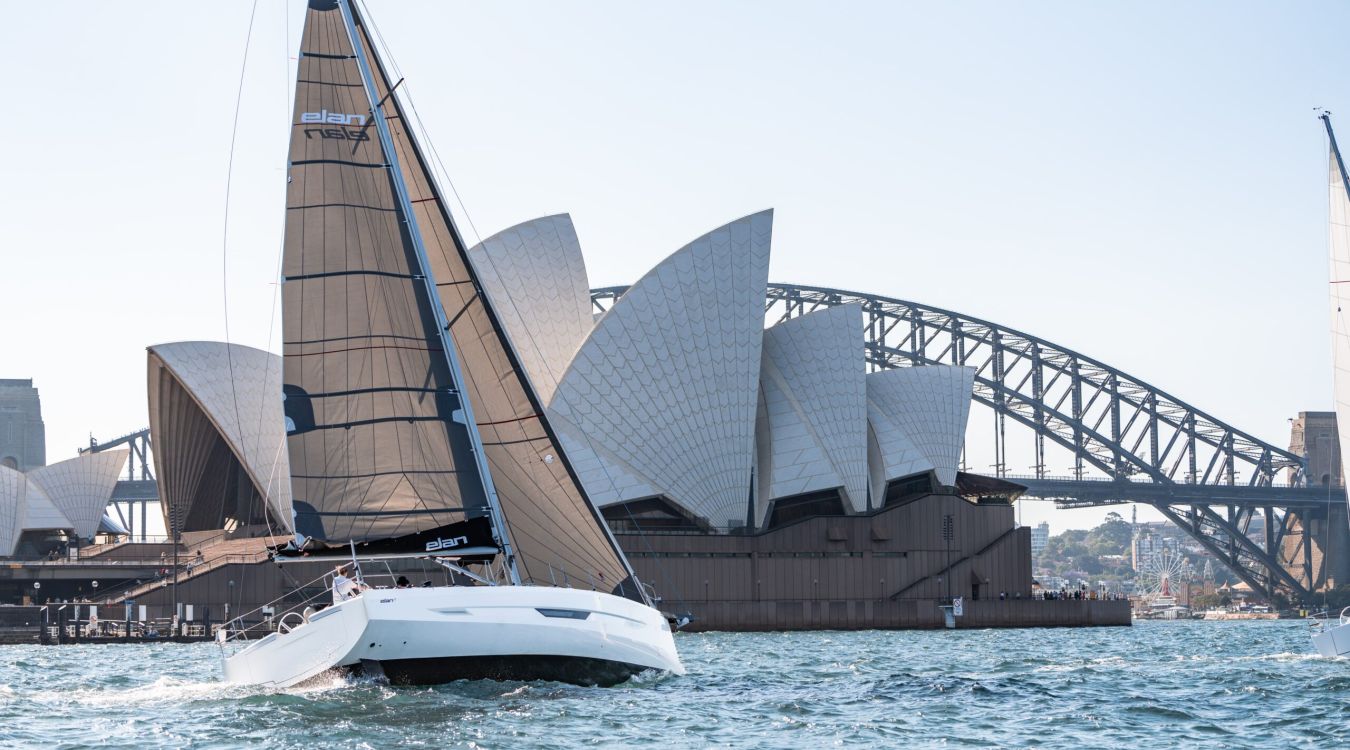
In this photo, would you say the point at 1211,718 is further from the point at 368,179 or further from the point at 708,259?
the point at 708,259

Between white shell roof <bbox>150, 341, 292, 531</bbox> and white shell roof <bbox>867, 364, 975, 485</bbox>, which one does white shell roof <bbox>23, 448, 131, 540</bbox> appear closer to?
white shell roof <bbox>150, 341, 292, 531</bbox>

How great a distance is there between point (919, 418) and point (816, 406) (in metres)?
5.80

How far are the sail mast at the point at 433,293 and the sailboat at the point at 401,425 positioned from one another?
0.03 metres

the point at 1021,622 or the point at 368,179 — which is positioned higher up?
the point at 368,179

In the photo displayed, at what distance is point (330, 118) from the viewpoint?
2273 cm

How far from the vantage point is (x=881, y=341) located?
368ft

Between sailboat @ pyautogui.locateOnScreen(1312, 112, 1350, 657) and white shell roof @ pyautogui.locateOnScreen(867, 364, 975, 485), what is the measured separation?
1341 inches

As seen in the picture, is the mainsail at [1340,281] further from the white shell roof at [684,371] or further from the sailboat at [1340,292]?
the white shell roof at [684,371]

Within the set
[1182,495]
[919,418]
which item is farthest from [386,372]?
[1182,495]

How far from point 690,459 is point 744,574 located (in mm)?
5032

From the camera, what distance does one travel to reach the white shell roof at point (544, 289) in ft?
193

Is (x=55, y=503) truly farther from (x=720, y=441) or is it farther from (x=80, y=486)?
(x=720, y=441)

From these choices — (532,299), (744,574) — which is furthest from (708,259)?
(744,574)

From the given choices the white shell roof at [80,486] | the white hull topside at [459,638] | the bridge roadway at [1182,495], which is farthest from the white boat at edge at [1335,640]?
the bridge roadway at [1182,495]
